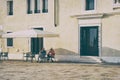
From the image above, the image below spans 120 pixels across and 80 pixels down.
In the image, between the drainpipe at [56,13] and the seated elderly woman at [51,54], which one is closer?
the seated elderly woman at [51,54]

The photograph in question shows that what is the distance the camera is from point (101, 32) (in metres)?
24.1

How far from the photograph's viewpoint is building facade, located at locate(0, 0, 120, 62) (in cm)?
2350

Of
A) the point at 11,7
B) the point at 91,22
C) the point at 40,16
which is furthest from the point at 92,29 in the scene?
the point at 11,7

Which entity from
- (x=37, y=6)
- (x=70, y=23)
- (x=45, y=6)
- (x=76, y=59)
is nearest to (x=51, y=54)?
(x=76, y=59)

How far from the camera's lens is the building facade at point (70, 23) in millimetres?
23500

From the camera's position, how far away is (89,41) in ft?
82.9

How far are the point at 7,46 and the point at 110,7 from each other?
38.5ft

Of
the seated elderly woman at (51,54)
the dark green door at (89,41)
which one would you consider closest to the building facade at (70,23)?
the dark green door at (89,41)

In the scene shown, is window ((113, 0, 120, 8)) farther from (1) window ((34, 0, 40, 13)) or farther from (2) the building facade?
(1) window ((34, 0, 40, 13))

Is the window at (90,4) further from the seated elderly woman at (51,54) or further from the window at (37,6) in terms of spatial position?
the window at (37,6)

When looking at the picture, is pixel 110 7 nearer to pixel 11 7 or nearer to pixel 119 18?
pixel 119 18

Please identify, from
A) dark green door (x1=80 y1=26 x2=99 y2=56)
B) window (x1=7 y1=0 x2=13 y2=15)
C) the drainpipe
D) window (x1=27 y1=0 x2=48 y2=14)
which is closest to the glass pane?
dark green door (x1=80 y1=26 x2=99 y2=56)

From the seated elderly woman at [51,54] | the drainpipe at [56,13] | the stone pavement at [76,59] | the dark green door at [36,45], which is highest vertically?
the drainpipe at [56,13]

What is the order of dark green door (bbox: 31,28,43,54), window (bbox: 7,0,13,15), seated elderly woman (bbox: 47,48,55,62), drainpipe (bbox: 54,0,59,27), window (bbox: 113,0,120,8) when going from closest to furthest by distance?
window (bbox: 113,0,120,8)
seated elderly woman (bbox: 47,48,55,62)
drainpipe (bbox: 54,0,59,27)
dark green door (bbox: 31,28,43,54)
window (bbox: 7,0,13,15)
